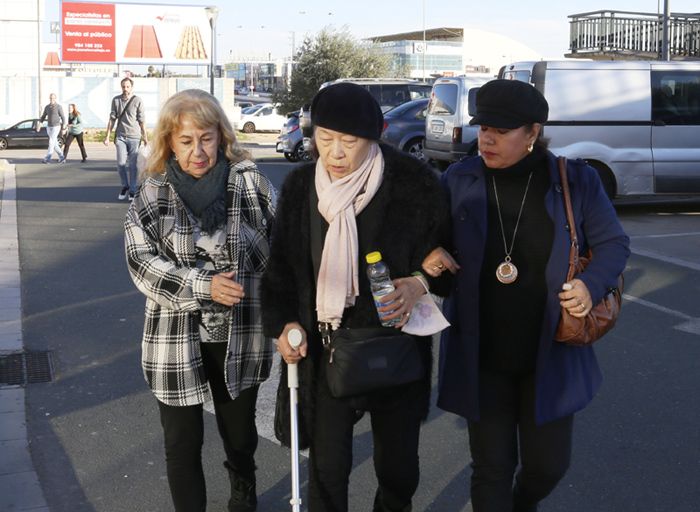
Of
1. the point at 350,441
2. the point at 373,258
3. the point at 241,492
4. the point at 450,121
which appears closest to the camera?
the point at 373,258

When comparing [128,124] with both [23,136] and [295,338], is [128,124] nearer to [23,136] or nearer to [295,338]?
[295,338]

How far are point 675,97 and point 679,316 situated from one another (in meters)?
6.58

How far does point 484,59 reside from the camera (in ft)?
317

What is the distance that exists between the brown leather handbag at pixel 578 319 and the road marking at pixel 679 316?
173 inches

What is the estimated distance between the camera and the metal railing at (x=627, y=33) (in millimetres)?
25938

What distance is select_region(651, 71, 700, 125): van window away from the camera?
13445 millimetres

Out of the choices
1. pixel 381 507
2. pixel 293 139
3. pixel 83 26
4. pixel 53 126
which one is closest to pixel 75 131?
pixel 53 126

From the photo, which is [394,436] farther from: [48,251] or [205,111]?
[48,251]

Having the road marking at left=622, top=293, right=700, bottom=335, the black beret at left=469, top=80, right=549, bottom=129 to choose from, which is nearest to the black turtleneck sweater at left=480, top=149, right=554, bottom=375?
the black beret at left=469, top=80, right=549, bottom=129

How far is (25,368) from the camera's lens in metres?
6.43

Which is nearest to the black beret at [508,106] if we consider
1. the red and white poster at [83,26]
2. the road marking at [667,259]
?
the road marking at [667,259]

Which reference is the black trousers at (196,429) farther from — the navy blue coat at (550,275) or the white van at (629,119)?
the white van at (629,119)

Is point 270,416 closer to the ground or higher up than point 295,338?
closer to the ground

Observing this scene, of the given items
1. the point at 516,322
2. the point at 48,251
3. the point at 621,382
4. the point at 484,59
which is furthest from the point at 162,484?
the point at 484,59
